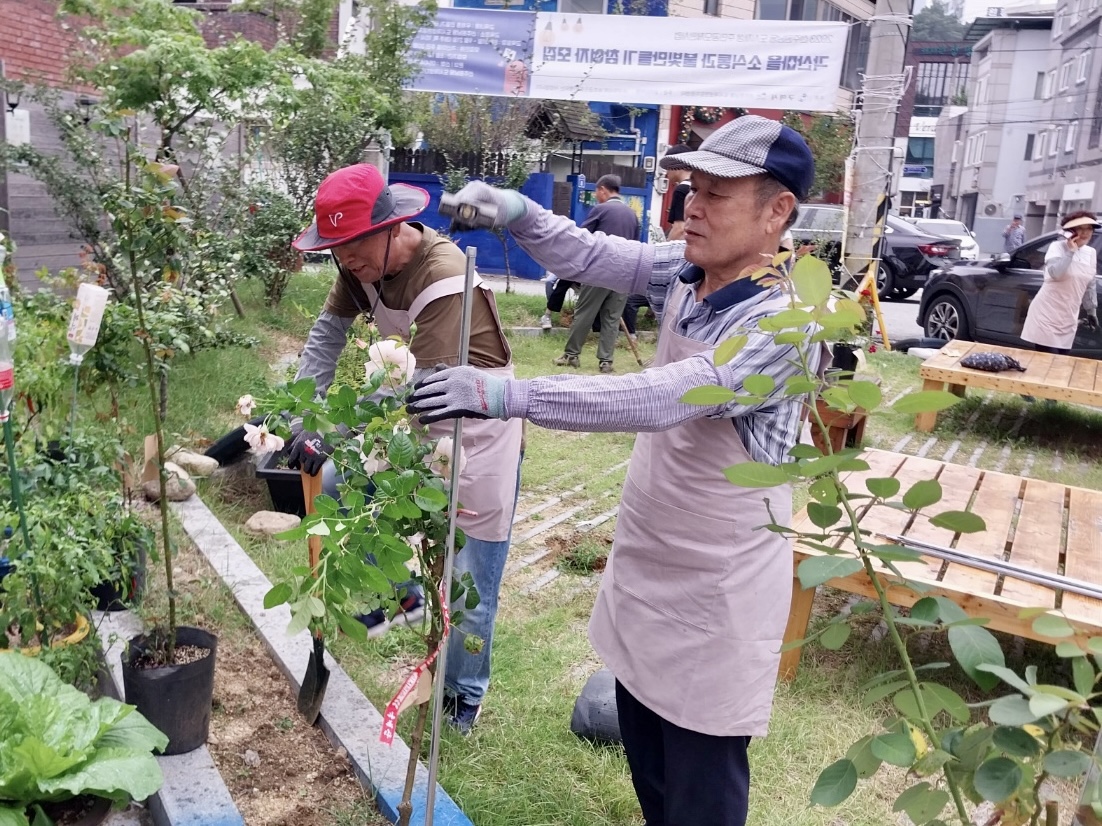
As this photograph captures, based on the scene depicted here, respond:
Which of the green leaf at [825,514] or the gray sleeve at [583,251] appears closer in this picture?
the green leaf at [825,514]

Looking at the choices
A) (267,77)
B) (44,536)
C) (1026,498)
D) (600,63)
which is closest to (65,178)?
(267,77)

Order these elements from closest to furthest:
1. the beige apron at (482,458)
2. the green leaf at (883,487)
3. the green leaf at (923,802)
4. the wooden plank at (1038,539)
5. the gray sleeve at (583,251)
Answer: the green leaf at (923,802), the green leaf at (883,487), the gray sleeve at (583,251), the beige apron at (482,458), the wooden plank at (1038,539)

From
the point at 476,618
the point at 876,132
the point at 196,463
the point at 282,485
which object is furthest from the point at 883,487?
the point at 876,132

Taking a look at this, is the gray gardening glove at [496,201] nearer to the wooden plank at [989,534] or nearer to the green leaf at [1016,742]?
the green leaf at [1016,742]

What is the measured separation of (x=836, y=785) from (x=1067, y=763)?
11.1 inches

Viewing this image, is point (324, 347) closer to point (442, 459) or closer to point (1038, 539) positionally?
point (442, 459)

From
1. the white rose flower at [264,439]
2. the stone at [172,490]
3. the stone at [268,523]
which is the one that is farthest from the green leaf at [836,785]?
the stone at [172,490]

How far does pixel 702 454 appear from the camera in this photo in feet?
6.26

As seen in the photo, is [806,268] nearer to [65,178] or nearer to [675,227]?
[675,227]

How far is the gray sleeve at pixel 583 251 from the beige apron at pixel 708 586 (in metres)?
0.31

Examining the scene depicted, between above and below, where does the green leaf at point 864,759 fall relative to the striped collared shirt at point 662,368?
below

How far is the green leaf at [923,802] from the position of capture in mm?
1088

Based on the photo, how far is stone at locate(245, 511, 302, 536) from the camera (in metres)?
4.52

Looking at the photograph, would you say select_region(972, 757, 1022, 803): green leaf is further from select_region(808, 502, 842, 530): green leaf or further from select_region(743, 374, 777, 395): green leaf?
select_region(743, 374, 777, 395): green leaf
